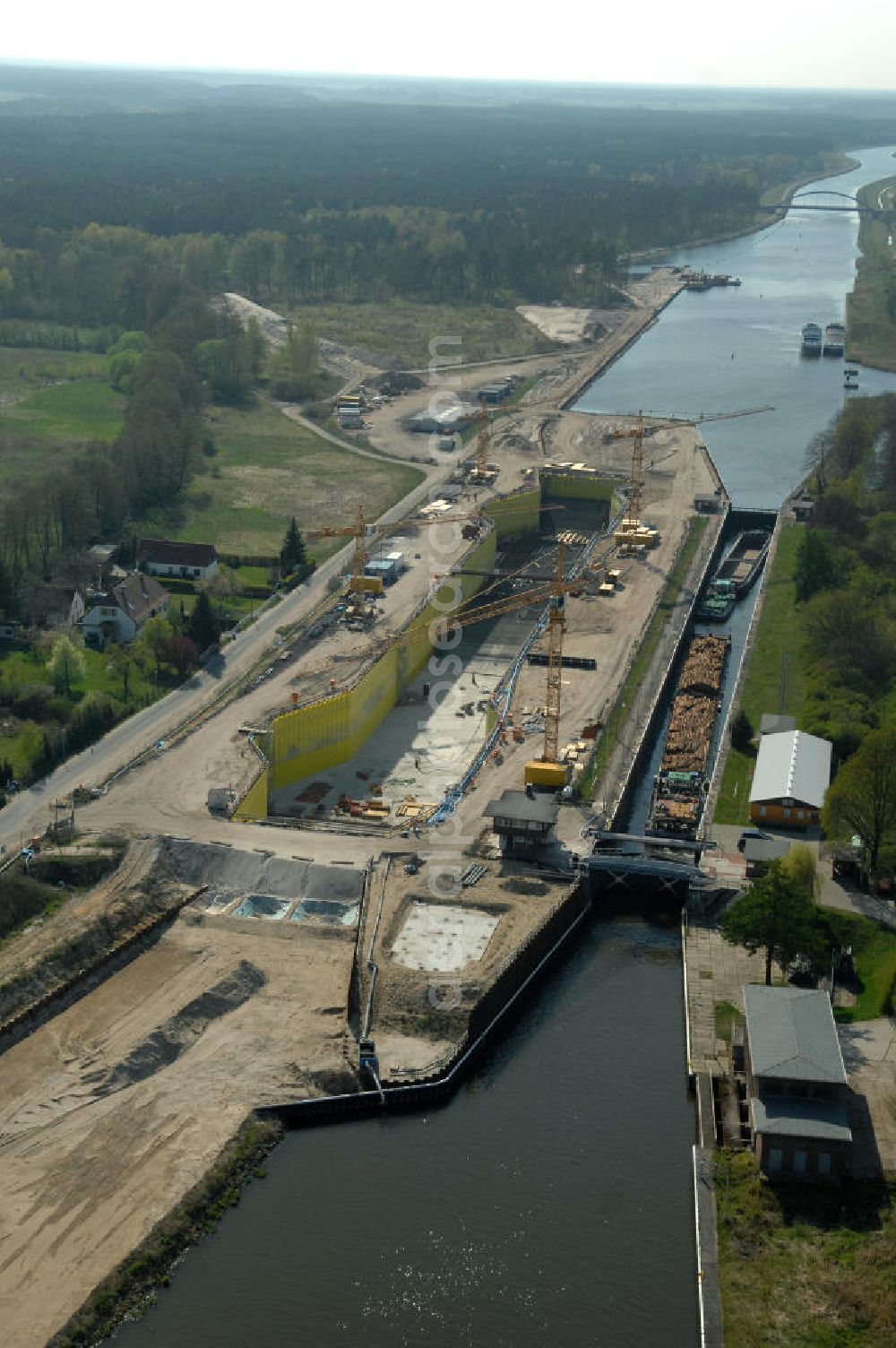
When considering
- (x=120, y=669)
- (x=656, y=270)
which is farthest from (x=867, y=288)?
(x=120, y=669)

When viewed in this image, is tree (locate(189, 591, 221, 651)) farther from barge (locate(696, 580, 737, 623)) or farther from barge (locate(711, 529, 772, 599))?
barge (locate(711, 529, 772, 599))

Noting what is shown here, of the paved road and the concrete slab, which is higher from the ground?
the paved road

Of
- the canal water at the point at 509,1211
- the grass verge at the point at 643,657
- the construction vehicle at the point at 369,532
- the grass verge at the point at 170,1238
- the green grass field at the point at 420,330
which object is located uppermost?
the green grass field at the point at 420,330

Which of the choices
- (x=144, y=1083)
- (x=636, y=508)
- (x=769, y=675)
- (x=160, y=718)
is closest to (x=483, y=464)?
(x=636, y=508)

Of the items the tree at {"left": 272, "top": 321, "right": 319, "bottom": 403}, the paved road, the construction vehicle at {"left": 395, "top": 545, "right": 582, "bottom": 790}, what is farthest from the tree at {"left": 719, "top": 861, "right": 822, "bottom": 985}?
the tree at {"left": 272, "top": 321, "right": 319, "bottom": 403}

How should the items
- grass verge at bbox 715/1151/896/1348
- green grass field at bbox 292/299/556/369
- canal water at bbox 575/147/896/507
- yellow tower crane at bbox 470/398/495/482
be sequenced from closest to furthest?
1. grass verge at bbox 715/1151/896/1348
2. yellow tower crane at bbox 470/398/495/482
3. canal water at bbox 575/147/896/507
4. green grass field at bbox 292/299/556/369

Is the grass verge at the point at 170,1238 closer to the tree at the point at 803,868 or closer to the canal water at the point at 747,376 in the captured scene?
the tree at the point at 803,868

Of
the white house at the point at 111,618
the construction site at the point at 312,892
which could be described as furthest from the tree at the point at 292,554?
the white house at the point at 111,618
